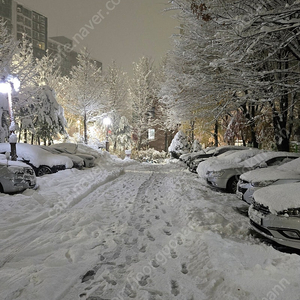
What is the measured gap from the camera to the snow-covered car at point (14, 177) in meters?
7.20

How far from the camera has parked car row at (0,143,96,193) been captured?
727 centimetres

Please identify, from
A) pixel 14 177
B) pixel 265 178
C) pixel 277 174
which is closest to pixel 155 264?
pixel 265 178

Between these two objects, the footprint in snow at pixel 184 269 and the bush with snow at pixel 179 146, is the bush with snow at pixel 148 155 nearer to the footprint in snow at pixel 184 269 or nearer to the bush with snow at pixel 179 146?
the bush with snow at pixel 179 146

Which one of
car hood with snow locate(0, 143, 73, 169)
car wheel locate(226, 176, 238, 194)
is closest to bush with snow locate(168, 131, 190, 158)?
car hood with snow locate(0, 143, 73, 169)

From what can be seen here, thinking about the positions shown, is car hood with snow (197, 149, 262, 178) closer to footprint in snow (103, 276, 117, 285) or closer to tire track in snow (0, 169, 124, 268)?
tire track in snow (0, 169, 124, 268)

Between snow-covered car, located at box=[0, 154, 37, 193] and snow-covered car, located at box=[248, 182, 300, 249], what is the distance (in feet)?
21.1

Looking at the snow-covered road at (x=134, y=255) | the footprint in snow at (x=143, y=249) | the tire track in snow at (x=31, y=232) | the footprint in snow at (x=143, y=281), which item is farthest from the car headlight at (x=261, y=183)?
the tire track in snow at (x=31, y=232)

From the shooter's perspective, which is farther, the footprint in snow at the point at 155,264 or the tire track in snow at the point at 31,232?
the tire track in snow at the point at 31,232

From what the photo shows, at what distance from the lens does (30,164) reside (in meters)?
11.3

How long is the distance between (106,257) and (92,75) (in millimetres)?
26072

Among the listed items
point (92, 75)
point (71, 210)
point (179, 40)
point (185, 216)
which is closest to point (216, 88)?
point (179, 40)

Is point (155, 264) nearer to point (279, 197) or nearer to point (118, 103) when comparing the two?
point (279, 197)

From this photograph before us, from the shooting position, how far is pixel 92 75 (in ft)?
89.4

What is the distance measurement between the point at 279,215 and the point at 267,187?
108 cm
